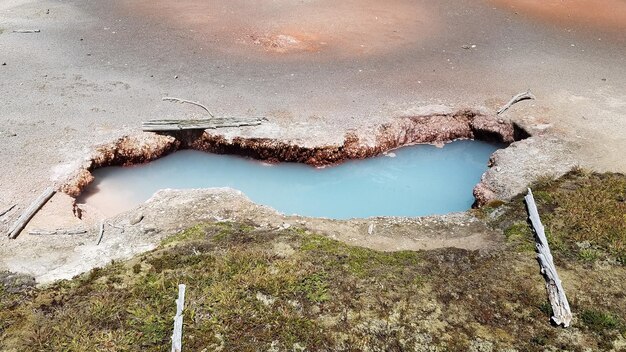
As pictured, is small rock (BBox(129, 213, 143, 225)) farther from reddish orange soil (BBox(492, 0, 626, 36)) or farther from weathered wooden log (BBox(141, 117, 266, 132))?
reddish orange soil (BBox(492, 0, 626, 36))

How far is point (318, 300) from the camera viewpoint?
22.6 feet

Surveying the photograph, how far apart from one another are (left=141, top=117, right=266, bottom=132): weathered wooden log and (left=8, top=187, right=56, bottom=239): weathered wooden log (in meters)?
2.79

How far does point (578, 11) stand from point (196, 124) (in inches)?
591

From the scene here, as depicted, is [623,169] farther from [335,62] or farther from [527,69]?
[335,62]

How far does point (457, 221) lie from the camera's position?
9.13m

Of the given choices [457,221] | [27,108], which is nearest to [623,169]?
[457,221]

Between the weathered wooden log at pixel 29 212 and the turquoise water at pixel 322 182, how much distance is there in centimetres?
90

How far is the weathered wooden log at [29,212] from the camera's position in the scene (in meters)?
8.80

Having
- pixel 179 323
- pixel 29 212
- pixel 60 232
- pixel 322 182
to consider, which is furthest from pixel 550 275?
pixel 29 212

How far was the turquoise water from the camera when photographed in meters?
10.8

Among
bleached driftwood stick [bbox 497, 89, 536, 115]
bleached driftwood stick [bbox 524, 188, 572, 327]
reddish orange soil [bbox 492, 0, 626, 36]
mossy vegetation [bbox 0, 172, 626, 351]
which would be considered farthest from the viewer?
reddish orange soil [bbox 492, 0, 626, 36]

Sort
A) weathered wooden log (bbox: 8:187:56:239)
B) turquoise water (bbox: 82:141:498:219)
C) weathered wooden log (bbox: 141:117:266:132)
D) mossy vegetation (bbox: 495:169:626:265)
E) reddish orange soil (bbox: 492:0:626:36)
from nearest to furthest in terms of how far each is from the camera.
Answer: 1. mossy vegetation (bbox: 495:169:626:265)
2. weathered wooden log (bbox: 8:187:56:239)
3. turquoise water (bbox: 82:141:498:219)
4. weathered wooden log (bbox: 141:117:266:132)
5. reddish orange soil (bbox: 492:0:626:36)

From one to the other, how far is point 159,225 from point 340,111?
569 centimetres

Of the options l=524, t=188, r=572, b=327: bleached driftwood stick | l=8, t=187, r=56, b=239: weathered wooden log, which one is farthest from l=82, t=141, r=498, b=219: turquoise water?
l=524, t=188, r=572, b=327: bleached driftwood stick
